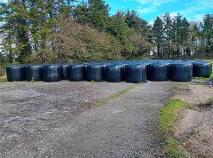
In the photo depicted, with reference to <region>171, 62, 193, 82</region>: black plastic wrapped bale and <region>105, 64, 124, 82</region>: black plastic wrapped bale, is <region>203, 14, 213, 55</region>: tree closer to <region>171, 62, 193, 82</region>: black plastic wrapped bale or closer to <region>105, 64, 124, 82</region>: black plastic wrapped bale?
<region>171, 62, 193, 82</region>: black plastic wrapped bale

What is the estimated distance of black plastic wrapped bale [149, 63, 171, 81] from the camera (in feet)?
29.1

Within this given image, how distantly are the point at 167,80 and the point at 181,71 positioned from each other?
0.71 m

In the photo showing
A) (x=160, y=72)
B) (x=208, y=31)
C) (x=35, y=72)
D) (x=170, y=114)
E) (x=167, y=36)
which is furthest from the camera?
(x=167, y=36)

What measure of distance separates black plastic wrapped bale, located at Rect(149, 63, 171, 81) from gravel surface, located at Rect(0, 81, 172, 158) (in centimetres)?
245

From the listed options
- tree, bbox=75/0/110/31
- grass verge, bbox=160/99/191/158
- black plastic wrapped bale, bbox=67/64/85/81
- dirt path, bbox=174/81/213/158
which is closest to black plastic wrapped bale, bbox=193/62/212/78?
dirt path, bbox=174/81/213/158

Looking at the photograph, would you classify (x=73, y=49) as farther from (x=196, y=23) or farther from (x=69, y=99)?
(x=196, y=23)

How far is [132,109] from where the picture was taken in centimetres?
495

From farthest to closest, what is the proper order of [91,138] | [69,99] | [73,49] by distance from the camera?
[73,49]
[69,99]
[91,138]

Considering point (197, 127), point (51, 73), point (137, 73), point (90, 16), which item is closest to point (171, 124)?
point (197, 127)

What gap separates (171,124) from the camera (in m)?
3.87

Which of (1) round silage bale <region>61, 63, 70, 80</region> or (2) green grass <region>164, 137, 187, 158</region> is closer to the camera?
(2) green grass <region>164, 137, 187, 158</region>

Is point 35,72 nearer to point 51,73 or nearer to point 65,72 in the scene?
point 51,73

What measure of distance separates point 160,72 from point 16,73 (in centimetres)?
696

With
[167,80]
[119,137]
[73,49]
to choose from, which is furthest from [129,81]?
[73,49]
